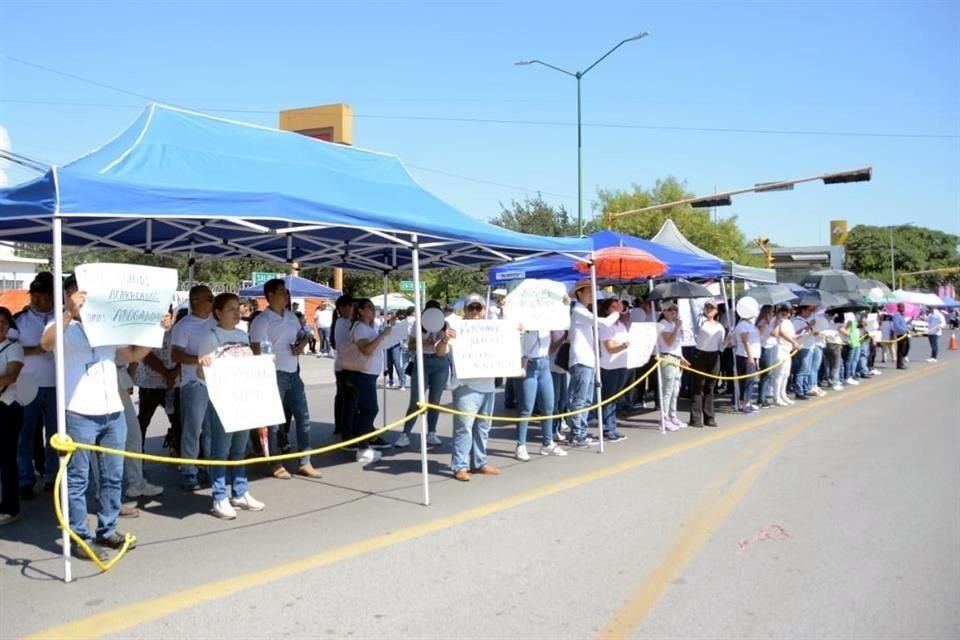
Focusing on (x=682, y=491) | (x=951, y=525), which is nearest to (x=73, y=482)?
(x=682, y=491)

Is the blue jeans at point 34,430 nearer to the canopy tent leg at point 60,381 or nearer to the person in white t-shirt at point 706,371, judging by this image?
the canopy tent leg at point 60,381

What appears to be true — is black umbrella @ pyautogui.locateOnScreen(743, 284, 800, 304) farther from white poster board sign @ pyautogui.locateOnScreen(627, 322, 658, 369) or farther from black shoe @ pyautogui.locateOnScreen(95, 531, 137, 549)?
black shoe @ pyautogui.locateOnScreen(95, 531, 137, 549)

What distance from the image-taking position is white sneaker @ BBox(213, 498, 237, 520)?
6141mm

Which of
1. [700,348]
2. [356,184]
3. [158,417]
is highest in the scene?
[356,184]

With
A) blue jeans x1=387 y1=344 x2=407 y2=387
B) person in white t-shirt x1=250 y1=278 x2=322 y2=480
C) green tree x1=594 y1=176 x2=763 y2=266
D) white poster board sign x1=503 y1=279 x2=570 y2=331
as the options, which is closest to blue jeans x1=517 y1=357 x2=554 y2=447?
white poster board sign x1=503 y1=279 x2=570 y2=331

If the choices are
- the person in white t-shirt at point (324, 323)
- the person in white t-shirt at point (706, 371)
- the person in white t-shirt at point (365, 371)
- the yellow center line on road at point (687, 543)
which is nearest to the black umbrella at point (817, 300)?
the person in white t-shirt at point (706, 371)

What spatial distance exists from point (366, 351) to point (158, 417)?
598 centimetres

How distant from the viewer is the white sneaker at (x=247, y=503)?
6379 millimetres

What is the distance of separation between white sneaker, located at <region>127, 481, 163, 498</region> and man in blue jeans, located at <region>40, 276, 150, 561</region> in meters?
1.34

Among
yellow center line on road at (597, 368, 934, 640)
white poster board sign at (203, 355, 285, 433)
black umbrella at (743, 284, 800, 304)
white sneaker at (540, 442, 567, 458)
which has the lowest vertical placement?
yellow center line on road at (597, 368, 934, 640)

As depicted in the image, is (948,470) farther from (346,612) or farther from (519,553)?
(346,612)

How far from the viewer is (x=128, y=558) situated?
5.19 m

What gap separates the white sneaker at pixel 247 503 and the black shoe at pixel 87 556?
4.26 ft

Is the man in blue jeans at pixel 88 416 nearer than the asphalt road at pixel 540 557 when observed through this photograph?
No
